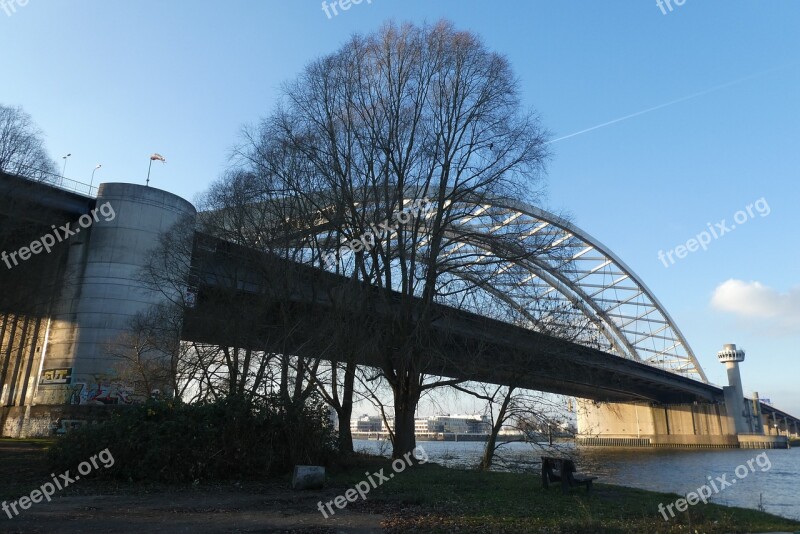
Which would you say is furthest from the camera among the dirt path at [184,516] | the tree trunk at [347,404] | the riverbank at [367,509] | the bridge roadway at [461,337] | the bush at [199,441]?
the bridge roadway at [461,337]

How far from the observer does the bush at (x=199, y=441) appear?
1492 cm

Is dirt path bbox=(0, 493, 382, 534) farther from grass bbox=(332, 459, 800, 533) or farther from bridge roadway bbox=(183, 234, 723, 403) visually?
bridge roadway bbox=(183, 234, 723, 403)

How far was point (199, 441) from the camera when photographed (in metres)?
15.3

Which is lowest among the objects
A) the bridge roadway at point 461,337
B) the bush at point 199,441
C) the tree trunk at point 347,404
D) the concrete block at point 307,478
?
the concrete block at point 307,478

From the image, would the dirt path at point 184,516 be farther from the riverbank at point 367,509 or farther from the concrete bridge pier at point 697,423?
the concrete bridge pier at point 697,423

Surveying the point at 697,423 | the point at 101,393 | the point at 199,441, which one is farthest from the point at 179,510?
the point at 697,423

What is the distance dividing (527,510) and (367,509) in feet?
10.2

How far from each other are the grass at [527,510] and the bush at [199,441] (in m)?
1.73

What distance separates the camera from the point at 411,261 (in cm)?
2169

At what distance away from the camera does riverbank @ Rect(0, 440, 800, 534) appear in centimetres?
956

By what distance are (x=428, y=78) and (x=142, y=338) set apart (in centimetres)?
2232

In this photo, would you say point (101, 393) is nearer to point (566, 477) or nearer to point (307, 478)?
point (307, 478)

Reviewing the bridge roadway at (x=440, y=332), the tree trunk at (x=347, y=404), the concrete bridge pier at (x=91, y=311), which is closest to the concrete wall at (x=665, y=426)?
the concrete bridge pier at (x=91, y=311)

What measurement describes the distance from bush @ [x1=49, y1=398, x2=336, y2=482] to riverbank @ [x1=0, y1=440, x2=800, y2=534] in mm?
715
